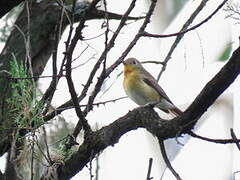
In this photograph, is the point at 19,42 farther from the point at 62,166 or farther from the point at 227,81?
the point at 227,81

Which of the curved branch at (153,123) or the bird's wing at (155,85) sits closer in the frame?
the curved branch at (153,123)

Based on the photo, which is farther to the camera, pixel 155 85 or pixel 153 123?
pixel 155 85

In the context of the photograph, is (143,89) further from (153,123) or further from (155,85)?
(153,123)

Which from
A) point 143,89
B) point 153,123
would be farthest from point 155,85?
point 153,123

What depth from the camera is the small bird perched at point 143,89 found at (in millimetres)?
4551

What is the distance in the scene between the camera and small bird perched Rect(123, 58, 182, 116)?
4.55m

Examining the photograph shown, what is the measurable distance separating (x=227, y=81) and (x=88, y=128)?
2.52 ft

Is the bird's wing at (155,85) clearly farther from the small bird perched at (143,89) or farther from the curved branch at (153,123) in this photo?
the curved branch at (153,123)

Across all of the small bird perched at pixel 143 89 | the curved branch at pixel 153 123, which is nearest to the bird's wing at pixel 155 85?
the small bird perched at pixel 143 89

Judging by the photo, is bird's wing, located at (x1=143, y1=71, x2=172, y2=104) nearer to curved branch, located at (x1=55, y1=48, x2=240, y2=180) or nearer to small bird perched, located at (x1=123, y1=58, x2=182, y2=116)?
small bird perched, located at (x1=123, y1=58, x2=182, y2=116)

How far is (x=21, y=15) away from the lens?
14.1 ft

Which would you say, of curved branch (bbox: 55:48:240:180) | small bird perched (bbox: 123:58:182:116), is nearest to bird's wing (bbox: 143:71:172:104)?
small bird perched (bbox: 123:58:182:116)

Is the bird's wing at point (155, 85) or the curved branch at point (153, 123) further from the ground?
the bird's wing at point (155, 85)

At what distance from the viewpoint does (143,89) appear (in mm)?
4695
